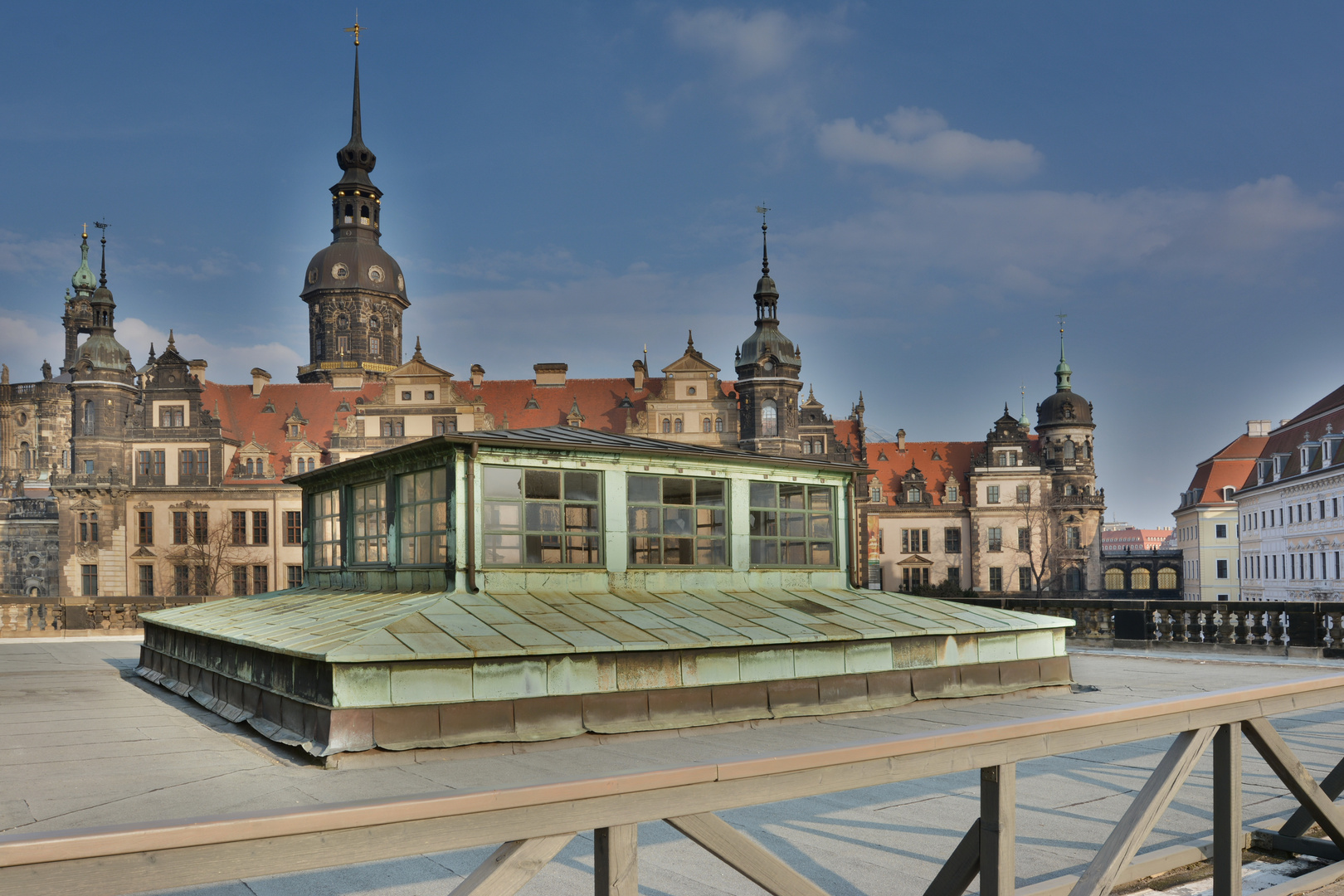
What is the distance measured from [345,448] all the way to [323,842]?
6205 cm

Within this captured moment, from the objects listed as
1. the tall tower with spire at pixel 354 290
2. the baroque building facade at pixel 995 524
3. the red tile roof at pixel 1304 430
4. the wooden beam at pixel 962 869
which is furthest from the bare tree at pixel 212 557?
the red tile roof at pixel 1304 430

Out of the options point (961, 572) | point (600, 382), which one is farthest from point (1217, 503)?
point (600, 382)

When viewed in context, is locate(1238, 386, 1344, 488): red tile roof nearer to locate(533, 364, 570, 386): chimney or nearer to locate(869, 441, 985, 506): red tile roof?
locate(869, 441, 985, 506): red tile roof

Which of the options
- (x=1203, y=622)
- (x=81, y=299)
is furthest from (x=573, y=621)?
(x=81, y=299)

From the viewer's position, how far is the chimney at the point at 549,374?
68.7m

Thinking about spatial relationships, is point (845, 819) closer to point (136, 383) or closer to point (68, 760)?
point (68, 760)

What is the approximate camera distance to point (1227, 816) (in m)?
5.23

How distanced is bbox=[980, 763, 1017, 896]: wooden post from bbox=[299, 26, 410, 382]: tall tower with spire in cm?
7746

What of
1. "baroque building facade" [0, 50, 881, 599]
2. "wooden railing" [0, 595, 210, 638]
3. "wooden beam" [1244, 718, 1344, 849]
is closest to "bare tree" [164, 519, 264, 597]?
"baroque building facade" [0, 50, 881, 599]

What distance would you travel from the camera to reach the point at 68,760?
36.1 feet

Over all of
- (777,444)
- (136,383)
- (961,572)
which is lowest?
(961,572)

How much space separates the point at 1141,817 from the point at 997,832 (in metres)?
1.07

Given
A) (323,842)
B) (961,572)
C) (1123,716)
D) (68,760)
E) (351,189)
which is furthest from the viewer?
(351,189)

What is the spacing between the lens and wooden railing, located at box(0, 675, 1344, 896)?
7.88 feet
